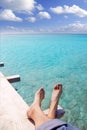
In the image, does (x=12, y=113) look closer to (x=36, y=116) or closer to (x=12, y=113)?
(x=12, y=113)

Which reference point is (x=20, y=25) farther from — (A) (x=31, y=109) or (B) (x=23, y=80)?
(A) (x=31, y=109)

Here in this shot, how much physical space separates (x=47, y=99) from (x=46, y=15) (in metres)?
44.4

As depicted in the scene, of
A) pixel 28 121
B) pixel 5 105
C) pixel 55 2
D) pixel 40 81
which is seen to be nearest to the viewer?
pixel 28 121

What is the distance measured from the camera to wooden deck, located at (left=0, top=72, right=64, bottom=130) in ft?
5.12

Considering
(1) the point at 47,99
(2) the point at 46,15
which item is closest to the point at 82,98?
(1) the point at 47,99

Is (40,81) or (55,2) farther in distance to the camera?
(55,2)

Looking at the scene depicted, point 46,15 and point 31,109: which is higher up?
point 46,15

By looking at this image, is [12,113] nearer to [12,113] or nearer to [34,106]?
[12,113]

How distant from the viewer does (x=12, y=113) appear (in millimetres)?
1726

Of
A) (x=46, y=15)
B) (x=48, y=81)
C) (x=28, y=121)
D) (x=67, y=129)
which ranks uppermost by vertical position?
(x=46, y=15)

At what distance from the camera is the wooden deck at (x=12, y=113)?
1.56 m

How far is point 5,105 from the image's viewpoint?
187 centimetres

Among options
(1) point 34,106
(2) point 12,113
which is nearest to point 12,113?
(2) point 12,113

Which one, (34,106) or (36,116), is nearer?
(36,116)
